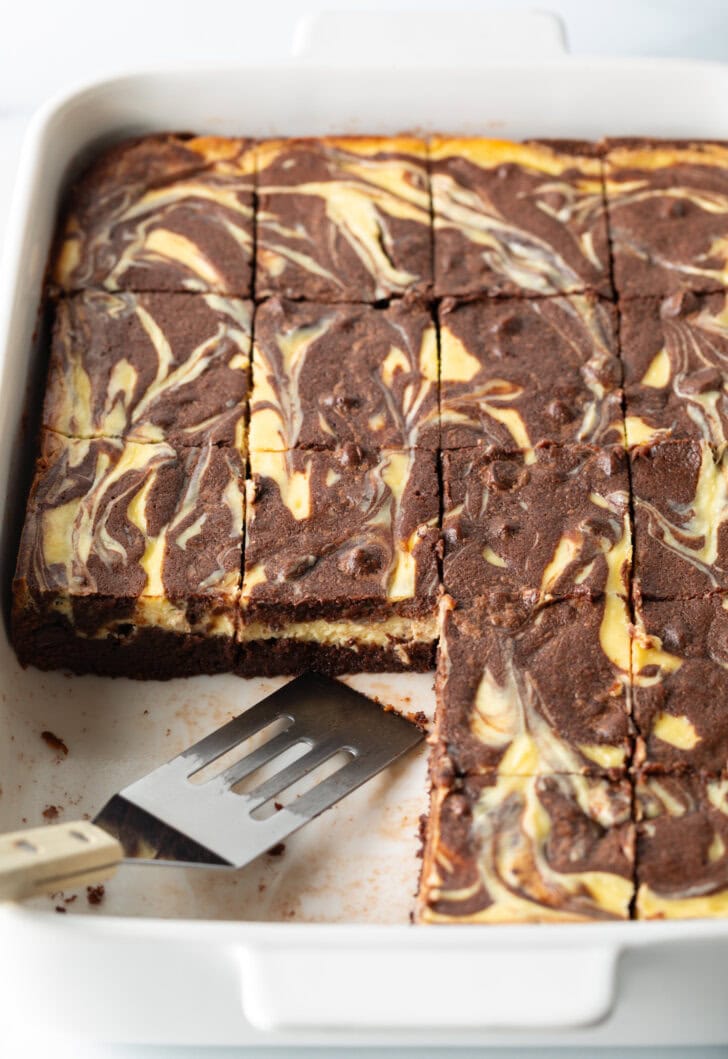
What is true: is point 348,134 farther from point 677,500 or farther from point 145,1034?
point 145,1034

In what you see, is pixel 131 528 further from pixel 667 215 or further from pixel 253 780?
pixel 667 215

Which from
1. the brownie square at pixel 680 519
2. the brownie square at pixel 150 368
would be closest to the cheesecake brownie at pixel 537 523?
the brownie square at pixel 680 519

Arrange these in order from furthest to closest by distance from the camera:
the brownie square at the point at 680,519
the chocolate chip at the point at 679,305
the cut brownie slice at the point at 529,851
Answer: the chocolate chip at the point at 679,305 < the brownie square at the point at 680,519 < the cut brownie slice at the point at 529,851

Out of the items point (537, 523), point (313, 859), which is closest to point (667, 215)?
point (537, 523)

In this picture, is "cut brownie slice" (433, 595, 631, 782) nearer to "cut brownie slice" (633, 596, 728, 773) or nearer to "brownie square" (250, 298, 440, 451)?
"cut brownie slice" (633, 596, 728, 773)

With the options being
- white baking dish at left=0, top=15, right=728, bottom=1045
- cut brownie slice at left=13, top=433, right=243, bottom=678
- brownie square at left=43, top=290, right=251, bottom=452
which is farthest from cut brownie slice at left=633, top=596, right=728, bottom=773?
brownie square at left=43, top=290, right=251, bottom=452

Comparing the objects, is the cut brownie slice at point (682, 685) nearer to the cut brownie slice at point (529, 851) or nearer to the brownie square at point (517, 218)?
the cut brownie slice at point (529, 851)

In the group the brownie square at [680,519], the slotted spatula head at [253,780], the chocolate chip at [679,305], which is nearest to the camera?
the slotted spatula head at [253,780]

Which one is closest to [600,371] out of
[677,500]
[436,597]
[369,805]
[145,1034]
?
[677,500]
